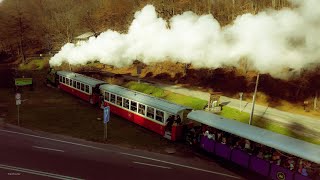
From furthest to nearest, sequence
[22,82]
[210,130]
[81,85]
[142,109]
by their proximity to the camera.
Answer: [22,82] < [81,85] < [142,109] < [210,130]

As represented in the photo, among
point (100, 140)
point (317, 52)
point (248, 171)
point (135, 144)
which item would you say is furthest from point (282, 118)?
point (100, 140)

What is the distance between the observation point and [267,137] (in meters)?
18.2

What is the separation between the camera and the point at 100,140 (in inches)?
933

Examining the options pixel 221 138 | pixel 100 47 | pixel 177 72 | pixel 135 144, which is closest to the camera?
pixel 221 138

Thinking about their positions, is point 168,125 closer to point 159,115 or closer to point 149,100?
point 159,115

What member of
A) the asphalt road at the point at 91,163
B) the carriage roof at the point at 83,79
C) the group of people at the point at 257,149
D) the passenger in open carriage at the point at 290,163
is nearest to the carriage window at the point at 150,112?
the group of people at the point at 257,149

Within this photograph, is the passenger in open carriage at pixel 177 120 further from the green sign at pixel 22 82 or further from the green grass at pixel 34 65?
the green grass at pixel 34 65

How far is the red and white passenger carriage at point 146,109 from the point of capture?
23.9 m

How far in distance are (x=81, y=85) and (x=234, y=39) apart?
68.7 ft

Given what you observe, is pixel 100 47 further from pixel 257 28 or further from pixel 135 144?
pixel 257 28

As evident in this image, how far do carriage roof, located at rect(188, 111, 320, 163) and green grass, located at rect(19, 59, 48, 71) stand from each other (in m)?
54.8

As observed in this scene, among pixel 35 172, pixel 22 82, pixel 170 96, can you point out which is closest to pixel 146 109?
pixel 35 172

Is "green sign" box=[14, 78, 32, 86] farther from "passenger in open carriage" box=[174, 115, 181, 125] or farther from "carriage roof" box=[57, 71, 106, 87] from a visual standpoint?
"passenger in open carriage" box=[174, 115, 181, 125]

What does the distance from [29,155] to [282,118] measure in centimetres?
2229
